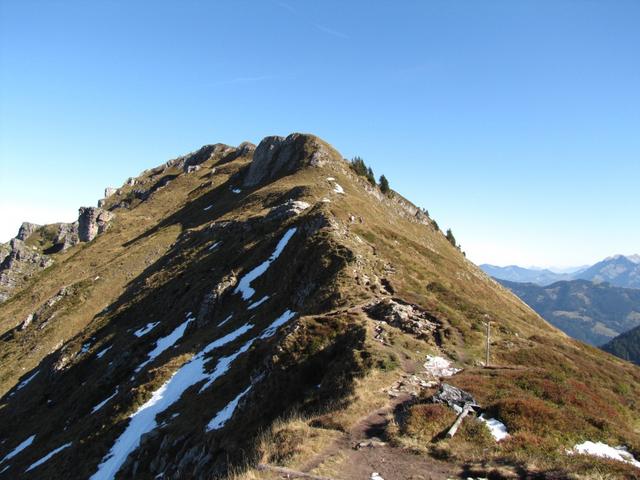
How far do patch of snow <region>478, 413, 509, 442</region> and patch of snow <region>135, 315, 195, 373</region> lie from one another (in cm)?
4293

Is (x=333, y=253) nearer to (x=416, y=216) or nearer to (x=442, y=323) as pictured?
(x=442, y=323)

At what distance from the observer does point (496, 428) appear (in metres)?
14.6

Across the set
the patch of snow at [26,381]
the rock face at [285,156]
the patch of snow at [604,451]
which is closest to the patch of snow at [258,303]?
the patch of snow at [604,451]

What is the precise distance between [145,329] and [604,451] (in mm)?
58638

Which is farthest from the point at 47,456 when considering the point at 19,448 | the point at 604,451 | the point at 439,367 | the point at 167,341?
the point at 604,451

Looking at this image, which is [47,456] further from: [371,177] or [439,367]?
[371,177]

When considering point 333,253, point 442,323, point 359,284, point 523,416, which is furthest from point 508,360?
point 333,253

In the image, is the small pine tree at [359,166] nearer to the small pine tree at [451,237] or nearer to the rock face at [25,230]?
the small pine tree at [451,237]

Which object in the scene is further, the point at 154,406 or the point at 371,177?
the point at 371,177

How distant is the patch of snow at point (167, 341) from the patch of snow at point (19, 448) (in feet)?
58.0

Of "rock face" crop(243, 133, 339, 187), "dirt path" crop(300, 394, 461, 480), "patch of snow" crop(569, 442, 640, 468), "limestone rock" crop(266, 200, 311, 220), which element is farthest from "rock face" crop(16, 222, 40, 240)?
"patch of snow" crop(569, 442, 640, 468)

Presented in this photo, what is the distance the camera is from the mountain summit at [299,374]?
13883 mm

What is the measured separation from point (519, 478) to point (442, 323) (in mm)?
19883

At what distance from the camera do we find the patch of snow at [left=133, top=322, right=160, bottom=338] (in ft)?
189
